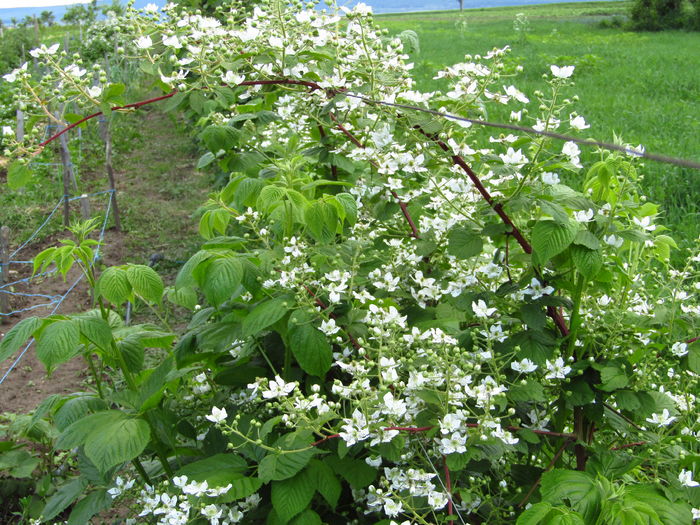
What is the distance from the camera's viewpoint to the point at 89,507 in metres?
2.19

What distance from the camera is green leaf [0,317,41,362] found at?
6.54ft

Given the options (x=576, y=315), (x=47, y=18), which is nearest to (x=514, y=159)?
(x=576, y=315)

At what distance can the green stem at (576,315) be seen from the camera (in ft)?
6.11

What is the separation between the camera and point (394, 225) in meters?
2.51

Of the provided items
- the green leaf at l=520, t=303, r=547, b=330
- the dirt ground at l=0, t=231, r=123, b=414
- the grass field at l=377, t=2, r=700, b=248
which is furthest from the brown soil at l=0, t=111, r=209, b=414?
the grass field at l=377, t=2, r=700, b=248

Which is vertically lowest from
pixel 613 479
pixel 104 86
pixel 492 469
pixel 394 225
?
pixel 492 469

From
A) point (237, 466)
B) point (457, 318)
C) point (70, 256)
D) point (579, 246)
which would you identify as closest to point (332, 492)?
point (237, 466)

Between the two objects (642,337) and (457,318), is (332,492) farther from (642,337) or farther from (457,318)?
(642,337)

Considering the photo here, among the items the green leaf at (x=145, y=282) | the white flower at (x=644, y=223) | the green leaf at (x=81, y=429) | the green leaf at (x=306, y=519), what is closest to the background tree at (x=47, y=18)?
the green leaf at (x=145, y=282)

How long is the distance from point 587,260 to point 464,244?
1.11 ft

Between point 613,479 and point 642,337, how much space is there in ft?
1.32

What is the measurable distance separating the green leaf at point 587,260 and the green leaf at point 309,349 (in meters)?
0.70

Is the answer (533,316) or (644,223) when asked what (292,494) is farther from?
(644,223)

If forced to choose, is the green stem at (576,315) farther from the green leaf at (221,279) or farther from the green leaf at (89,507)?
the green leaf at (89,507)
